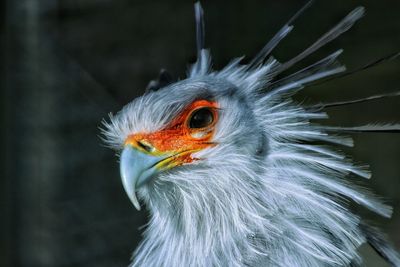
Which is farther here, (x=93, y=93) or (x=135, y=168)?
(x=93, y=93)

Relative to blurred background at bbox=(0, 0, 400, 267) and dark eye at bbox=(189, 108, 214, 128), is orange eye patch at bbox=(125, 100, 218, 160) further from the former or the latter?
blurred background at bbox=(0, 0, 400, 267)

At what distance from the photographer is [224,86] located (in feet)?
4.39

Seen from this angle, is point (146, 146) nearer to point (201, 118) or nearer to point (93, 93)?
point (201, 118)

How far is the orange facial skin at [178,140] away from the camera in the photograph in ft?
4.07

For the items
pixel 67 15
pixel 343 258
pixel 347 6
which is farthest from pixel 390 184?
pixel 343 258

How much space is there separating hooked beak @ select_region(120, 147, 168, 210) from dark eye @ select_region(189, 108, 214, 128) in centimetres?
9

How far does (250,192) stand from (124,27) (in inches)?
57.6

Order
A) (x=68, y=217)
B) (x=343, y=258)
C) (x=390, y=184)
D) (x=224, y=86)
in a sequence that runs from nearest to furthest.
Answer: (x=343, y=258), (x=224, y=86), (x=68, y=217), (x=390, y=184)

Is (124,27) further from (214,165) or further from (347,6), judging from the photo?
(214,165)

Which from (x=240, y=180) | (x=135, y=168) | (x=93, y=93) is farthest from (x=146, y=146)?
(x=93, y=93)

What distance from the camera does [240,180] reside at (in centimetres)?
127

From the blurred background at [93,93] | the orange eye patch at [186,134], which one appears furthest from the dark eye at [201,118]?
the blurred background at [93,93]

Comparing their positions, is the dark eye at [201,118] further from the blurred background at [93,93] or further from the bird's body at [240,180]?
the blurred background at [93,93]

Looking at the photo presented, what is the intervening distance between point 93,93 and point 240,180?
135 cm
